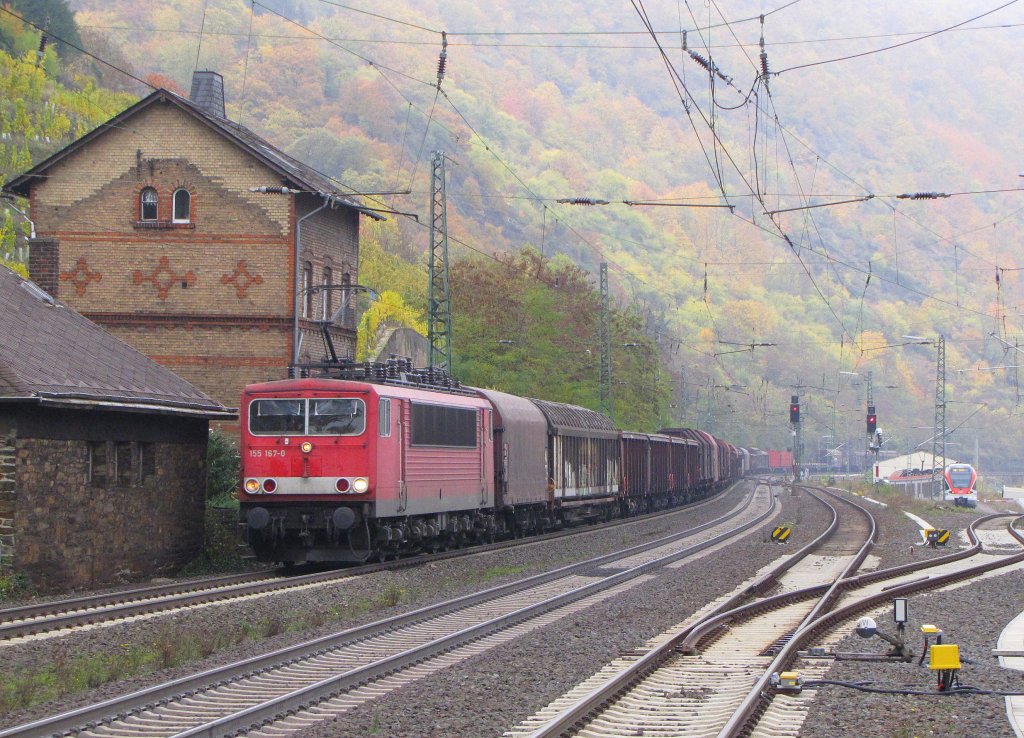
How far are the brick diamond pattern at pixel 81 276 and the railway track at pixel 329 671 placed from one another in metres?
19.6

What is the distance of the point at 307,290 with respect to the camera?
34656 millimetres

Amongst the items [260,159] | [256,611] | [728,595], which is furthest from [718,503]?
[256,611]

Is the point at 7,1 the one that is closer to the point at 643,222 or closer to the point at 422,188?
the point at 422,188

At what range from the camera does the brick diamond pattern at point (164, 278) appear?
3484 cm

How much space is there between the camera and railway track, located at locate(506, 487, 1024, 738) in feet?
32.2

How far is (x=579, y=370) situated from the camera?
62.6 m

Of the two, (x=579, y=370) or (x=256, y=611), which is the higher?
(x=579, y=370)

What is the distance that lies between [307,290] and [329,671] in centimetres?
2325

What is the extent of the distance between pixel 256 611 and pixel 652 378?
5916 cm

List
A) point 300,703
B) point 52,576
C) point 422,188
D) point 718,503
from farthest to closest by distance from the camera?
point 422,188 < point 718,503 < point 52,576 < point 300,703

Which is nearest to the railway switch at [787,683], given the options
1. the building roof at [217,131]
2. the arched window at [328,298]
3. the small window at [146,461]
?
the small window at [146,461]

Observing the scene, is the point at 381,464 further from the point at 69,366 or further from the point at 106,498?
the point at 69,366

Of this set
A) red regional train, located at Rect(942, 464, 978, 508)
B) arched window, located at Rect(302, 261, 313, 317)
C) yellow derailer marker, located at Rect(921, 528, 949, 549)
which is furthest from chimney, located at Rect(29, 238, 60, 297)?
red regional train, located at Rect(942, 464, 978, 508)

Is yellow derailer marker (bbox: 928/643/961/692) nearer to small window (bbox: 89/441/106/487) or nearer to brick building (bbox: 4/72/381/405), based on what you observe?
small window (bbox: 89/441/106/487)
